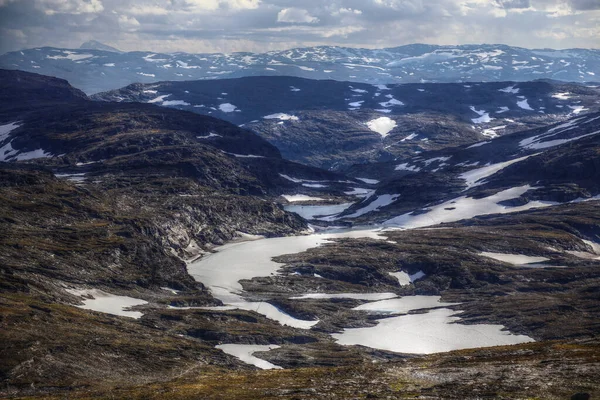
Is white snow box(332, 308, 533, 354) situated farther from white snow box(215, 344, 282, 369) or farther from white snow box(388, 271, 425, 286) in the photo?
white snow box(388, 271, 425, 286)

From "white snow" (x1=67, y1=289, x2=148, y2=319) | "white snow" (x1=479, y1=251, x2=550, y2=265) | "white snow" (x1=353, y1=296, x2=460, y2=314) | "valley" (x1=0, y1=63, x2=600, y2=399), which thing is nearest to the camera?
"valley" (x1=0, y1=63, x2=600, y2=399)

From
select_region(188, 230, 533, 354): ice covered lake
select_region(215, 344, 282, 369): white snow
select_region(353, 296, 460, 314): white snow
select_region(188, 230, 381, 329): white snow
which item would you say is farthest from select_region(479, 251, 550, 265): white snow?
select_region(215, 344, 282, 369): white snow

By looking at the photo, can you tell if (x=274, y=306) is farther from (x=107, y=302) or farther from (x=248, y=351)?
(x=248, y=351)

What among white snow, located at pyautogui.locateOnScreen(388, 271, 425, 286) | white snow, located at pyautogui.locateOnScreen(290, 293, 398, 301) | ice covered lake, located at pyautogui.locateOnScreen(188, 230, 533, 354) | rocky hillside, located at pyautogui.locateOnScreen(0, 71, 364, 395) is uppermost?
rocky hillside, located at pyautogui.locateOnScreen(0, 71, 364, 395)

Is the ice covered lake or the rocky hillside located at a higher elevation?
the rocky hillside

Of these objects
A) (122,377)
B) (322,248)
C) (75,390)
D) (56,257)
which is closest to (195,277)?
(56,257)

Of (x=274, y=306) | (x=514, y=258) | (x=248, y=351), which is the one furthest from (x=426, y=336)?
(x=514, y=258)
